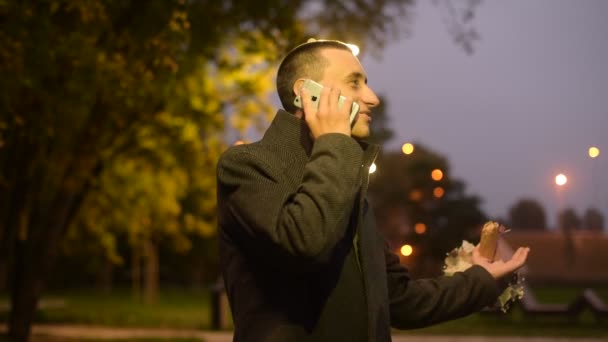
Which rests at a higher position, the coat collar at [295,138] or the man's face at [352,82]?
the man's face at [352,82]

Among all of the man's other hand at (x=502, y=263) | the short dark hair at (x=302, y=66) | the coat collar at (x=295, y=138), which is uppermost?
the short dark hair at (x=302, y=66)

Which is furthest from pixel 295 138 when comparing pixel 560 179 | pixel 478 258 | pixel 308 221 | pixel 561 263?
pixel 561 263

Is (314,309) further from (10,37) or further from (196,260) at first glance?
(196,260)

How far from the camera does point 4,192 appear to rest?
17547mm

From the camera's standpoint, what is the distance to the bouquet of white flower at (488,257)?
2816 mm

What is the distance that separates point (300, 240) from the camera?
2018mm

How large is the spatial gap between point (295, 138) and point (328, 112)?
15 centimetres

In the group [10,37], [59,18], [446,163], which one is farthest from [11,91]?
[446,163]

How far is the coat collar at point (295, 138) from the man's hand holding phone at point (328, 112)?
0.24 ft

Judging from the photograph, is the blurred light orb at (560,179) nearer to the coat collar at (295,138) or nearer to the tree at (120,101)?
the coat collar at (295,138)

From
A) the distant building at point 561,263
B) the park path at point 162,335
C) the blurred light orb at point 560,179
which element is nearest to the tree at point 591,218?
the park path at point 162,335

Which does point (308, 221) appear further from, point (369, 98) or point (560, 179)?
point (560, 179)

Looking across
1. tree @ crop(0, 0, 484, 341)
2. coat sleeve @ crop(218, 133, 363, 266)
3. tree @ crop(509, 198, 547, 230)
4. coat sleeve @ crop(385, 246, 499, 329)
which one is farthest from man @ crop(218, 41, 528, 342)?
tree @ crop(509, 198, 547, 230)

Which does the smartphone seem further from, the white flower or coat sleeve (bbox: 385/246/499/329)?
the white flower
